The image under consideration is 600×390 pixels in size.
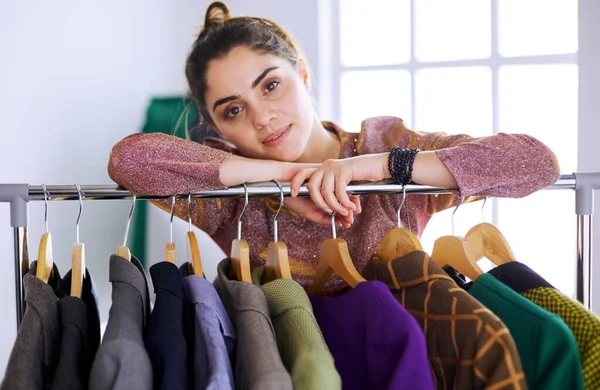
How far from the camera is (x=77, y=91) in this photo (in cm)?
191

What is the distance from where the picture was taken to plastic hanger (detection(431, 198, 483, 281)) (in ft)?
3.05

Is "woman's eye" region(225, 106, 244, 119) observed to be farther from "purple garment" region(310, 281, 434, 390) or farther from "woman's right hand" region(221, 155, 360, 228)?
"purple garment" region(310, 281, 434, 390)

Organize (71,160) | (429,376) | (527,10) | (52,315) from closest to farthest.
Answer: (429,376)
(52,315)
(71,160)
(527,10)

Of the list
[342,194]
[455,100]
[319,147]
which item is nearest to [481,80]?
[455,100]

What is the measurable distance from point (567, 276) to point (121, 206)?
1.61 meters

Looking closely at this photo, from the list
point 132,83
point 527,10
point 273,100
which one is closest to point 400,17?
point 527,10

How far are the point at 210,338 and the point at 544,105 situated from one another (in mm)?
1928

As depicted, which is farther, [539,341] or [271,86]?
[271,86]

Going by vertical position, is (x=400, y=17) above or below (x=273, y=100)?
above

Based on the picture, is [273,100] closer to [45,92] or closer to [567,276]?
[45,92]

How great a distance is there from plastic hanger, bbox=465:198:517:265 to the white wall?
120 centimetres

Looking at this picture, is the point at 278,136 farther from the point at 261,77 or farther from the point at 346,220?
the point at 346,220

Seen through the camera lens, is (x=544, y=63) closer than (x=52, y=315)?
No

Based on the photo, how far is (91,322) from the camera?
2.86ft
